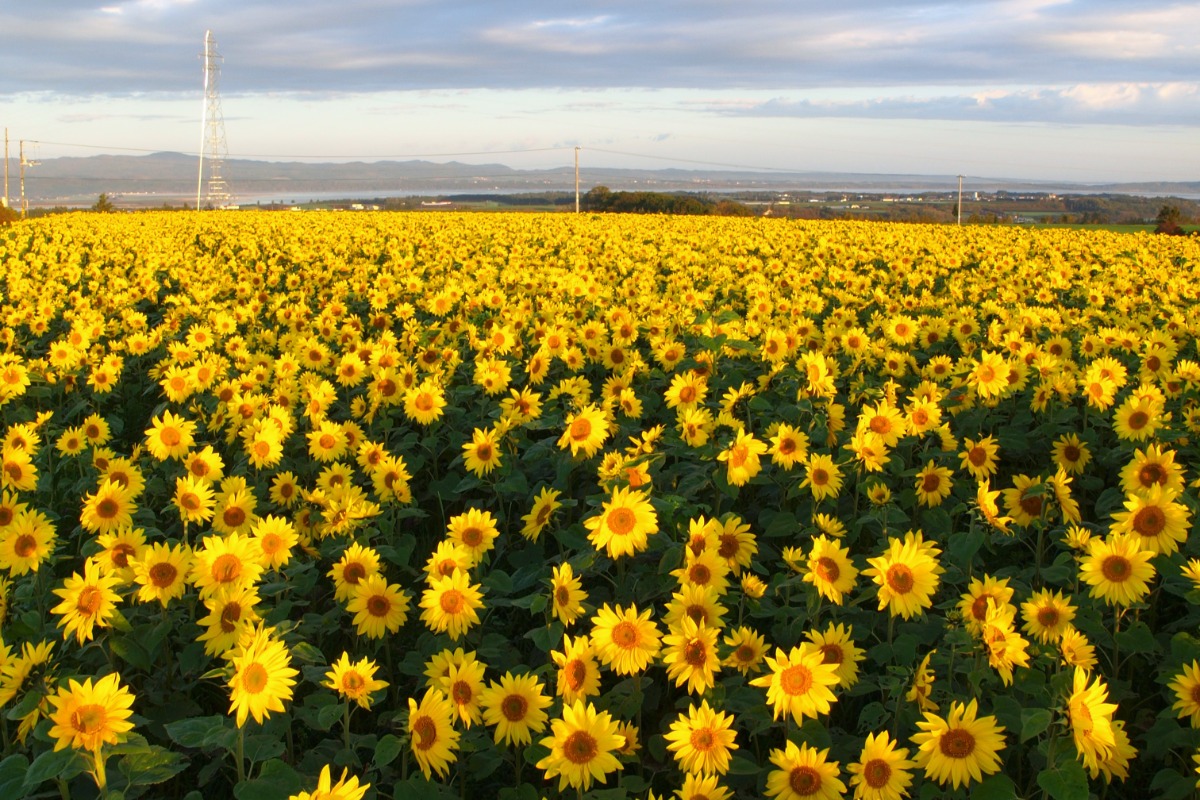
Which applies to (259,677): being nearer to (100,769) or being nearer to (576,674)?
(100,769)

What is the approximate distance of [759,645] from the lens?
3.13 m

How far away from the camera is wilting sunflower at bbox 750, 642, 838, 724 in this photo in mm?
2721

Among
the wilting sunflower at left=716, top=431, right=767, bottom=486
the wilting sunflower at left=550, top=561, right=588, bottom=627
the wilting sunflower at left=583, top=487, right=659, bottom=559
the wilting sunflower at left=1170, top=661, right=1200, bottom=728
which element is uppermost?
the wilting sunflower at left=716, top=431, right=767, bottom=486

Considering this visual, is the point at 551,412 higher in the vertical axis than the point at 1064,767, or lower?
higher

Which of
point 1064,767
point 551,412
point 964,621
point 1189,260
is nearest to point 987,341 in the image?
point 551,412

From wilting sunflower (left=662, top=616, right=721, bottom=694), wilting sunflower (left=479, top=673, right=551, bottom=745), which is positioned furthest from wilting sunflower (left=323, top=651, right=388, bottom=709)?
wilting sunflower (left=662, top=616, right=721, bottom=694)

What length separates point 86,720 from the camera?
2365 mm

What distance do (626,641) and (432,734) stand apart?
0.64 meters

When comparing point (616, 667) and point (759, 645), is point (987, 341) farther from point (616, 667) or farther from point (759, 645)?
point (616, 667)

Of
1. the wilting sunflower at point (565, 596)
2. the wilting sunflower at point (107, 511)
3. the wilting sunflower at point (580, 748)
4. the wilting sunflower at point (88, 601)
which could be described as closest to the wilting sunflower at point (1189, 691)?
the wilting sunflower at point (580, 748)

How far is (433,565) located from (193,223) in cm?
3058

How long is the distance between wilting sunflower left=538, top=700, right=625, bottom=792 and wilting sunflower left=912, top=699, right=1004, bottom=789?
0.84 metres

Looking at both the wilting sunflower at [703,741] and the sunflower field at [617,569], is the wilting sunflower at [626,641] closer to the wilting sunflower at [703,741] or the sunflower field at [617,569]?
the sunflower field at [617,569]

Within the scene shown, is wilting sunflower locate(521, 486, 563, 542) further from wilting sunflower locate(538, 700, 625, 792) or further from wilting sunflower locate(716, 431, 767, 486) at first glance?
wilting sunflower locate(538, 700, 625, 792)
